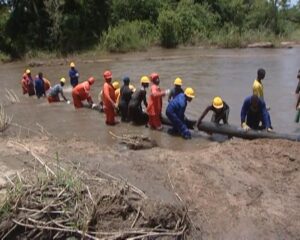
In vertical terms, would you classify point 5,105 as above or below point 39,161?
below

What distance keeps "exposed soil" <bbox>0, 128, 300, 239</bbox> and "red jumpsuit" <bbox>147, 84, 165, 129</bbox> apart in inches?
114

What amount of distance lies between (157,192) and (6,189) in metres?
1.96

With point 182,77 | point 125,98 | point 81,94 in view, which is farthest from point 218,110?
point 182,77

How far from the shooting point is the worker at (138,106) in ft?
42.1

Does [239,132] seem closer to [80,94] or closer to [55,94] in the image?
[80,94]

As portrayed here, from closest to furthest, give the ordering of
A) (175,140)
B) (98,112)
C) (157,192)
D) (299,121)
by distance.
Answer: (157,192)
(175,140)
(299,121)
(98,112)

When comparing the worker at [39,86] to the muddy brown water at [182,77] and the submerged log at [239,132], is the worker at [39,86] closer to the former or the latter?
the muddy brown water at [182,77]

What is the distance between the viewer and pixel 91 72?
89.4 ft

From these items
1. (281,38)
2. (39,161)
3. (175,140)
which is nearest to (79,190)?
(39,161)

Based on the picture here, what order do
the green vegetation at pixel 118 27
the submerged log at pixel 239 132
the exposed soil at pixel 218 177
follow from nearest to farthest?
the exposed soil at pixel 218 177
the submerged log at pixel 239 132
the green vegetation at pixel 118 27

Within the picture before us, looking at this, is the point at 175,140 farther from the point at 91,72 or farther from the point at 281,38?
the point at 281,38

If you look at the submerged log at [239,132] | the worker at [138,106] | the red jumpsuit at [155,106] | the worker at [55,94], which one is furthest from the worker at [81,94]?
the submerged log at [239,132]

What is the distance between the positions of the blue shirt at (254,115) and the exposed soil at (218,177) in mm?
939

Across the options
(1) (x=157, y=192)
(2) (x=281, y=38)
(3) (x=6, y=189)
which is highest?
(3) (x=6, y=189)
